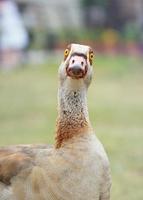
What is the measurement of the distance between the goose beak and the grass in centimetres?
299

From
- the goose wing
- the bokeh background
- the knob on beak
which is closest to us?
the knob on beak

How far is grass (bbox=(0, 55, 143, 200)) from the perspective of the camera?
959 centimetres

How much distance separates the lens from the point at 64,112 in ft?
17.4

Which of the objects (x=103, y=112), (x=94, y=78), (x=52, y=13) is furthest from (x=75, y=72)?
(x=52, y=13)

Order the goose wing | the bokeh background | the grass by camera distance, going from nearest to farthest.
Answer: the goose wing < the grass < the bokeh background

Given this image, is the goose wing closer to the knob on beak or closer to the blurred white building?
the knob on beak

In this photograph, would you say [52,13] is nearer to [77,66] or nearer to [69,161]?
[69,161]

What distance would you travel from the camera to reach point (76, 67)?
4.91 meters

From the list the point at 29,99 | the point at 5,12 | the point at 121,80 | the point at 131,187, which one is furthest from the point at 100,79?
the point at 131,187

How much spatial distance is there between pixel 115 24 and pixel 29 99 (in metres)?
25.5

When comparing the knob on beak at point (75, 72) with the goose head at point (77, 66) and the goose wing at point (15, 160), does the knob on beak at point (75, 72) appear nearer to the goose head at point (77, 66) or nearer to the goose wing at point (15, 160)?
the goose head at point (77, 66)

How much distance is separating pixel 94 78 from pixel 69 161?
17.8 meters

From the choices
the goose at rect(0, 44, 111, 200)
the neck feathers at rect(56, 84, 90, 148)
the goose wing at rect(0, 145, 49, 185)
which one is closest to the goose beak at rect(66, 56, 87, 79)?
the goose at rect(0, 44, 111, 200)

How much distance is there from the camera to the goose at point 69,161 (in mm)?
5008
